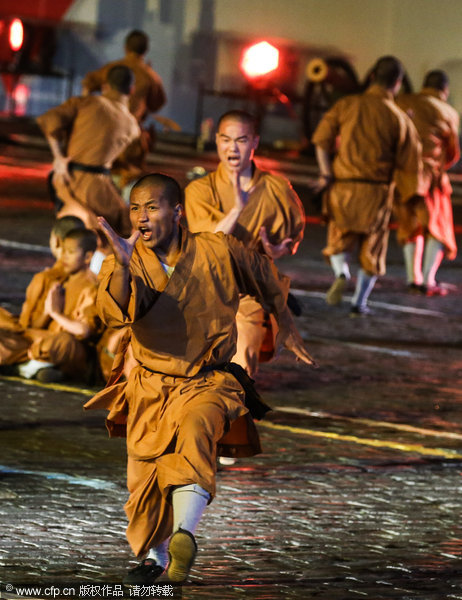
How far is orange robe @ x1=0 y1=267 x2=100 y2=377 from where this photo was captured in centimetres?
824

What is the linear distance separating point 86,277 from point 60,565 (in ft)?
11.2

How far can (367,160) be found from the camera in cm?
1139

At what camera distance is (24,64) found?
26.3m

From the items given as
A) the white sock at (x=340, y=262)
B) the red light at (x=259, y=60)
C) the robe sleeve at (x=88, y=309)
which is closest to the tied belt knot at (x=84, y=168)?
the white sock at (x=340, y=262)

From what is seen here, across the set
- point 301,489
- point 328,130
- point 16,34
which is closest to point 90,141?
point 328,130

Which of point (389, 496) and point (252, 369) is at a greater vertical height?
point (252, 369)

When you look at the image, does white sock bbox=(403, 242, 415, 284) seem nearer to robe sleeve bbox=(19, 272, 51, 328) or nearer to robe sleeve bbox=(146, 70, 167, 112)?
robe sleeve bbox=(146, 70, 167, 112)

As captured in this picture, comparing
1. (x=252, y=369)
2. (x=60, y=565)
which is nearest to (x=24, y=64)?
(x=252, y=369)

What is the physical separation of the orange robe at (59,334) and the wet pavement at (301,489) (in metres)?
0.18

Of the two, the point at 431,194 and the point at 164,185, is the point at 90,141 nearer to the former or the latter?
the point at 431,194

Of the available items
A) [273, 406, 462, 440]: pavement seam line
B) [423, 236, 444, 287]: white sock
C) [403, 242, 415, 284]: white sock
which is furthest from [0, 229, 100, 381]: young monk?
[423, 236, 444, 287]: white sock

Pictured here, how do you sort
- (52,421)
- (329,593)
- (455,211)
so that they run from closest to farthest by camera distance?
(329,593), (52,421), (455,211)

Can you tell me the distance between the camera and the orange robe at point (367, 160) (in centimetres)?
1130

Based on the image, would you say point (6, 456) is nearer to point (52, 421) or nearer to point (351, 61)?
point (52, 421)
